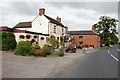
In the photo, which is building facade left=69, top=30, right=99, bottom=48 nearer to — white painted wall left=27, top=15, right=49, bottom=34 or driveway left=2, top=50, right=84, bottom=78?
white painted wall left=27, top=15, right=49, bottom=34

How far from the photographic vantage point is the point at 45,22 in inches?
2125

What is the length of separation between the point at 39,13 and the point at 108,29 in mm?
49904

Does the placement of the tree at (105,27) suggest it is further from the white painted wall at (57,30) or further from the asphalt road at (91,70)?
the asphalt road at (91,70)

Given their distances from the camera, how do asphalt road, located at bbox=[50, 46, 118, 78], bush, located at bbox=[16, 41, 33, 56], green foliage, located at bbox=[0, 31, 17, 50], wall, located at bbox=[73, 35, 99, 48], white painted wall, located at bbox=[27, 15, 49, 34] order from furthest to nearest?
wall, located at bbox=[73, 35, 99, 48]
white painted wall, located at bbox=[27, 15, 49, 34]
green foliage, located at bbox=[0, 31, 17, 50]
bush, located at bbox=[16, 41, 33, 56]
asphalt road, located at bbox=[50, 46, 118, 78]

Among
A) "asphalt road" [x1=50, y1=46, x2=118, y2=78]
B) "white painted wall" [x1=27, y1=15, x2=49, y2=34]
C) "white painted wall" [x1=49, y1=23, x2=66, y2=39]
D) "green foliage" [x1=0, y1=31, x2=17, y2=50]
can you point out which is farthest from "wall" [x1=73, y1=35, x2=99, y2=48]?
"asphalt road" [x1=50, y1=46, x2=118, y2=78]

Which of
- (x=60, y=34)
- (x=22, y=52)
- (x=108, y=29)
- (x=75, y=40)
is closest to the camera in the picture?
(x=22, y=52)

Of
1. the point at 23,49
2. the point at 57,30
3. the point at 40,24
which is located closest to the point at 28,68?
the point at 23,49

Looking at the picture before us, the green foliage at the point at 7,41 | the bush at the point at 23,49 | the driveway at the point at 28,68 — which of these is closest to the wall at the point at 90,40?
the green foliage at the point at 7,41

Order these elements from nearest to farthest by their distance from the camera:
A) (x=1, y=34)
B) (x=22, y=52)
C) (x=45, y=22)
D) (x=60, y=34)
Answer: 1. (x=22, y=52)
2. (x=1, y=34)
3. (x=45, y=22)
4. (x=60, y=34)

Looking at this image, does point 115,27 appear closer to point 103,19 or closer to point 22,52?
point 103,19

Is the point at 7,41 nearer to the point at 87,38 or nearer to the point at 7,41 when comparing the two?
the point at 7,41

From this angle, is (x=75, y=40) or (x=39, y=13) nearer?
(x=39, y=13)

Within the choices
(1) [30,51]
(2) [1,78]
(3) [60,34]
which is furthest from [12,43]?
(3) [60,34]

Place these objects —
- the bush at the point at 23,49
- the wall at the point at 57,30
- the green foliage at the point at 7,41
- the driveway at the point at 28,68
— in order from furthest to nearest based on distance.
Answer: the wall at the point at 57,30 < the green foliage at the point at 7,41 < the bush at the point at 23,49 < the driveway at the point at 28,68
